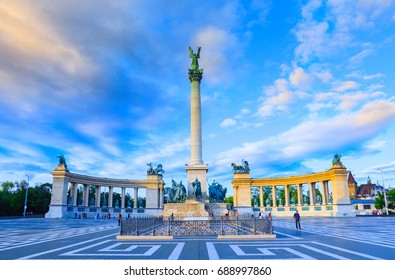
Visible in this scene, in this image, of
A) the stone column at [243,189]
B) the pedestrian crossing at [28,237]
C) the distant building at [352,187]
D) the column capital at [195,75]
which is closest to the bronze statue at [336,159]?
the stone column at [243,189]

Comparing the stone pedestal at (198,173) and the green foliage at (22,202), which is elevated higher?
the stone pedestal at (198,173)

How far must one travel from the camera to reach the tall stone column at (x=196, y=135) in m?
41.3

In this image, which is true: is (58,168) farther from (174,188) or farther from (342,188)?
(342,188)

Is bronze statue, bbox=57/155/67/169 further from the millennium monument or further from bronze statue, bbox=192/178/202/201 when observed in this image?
bronze statue, bbox=192/178/202/201

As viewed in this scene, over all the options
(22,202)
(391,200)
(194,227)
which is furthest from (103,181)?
(391,200)

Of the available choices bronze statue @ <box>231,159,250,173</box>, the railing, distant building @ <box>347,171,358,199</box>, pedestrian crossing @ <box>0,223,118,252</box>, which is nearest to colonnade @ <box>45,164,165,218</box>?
bronze statue @ <box>231,159,250,173</box>

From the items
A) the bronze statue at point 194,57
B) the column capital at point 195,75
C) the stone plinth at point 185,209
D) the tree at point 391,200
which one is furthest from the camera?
the tree at point 391,200

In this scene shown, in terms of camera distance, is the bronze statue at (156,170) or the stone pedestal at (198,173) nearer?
the stone pedestal at (198,173)

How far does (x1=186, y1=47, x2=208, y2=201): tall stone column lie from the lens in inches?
1628

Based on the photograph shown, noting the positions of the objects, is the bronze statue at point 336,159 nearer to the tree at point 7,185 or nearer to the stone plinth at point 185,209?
the stone plinth at point 185,209

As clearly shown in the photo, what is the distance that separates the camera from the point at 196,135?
44062 millimetres

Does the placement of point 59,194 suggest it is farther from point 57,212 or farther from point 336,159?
point 336,159
